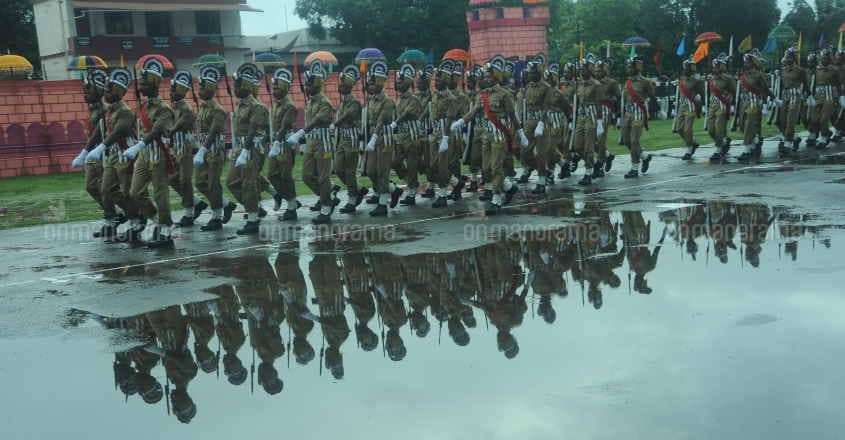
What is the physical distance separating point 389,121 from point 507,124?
65.5 inches

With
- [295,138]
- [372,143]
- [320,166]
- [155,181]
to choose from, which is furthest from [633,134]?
[155,181]

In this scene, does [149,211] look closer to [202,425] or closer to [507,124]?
[507,124]

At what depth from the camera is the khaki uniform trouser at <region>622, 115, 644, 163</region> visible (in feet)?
53.8

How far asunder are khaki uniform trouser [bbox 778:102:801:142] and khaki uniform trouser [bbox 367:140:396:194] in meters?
9.10

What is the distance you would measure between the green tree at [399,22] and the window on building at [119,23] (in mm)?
12028

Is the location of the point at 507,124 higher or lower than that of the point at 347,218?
higher

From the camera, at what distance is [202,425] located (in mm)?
5461

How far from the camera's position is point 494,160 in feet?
43.7

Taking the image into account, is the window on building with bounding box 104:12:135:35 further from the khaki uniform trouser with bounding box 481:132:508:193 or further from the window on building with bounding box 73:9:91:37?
the khaki uniform trouser with bounding box 481:132:508:193

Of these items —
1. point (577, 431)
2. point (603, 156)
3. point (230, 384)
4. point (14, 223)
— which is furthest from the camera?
point (603, 156)

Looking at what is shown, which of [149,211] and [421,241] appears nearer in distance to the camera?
[421,241]

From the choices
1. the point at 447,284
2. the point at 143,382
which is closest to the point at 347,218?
the point at 447,284

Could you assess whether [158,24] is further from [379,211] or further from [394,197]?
[379,211]

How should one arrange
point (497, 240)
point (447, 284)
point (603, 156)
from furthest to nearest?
1. point (603, 156)
2. point (497, 240)
3. point (447, 284)
